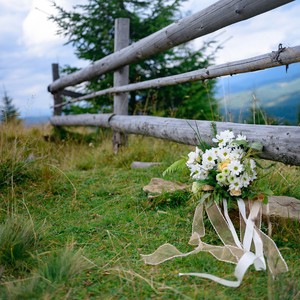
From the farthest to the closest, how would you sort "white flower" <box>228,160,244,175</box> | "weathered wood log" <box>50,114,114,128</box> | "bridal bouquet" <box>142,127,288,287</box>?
1. "weathered wood log" <box>50,114,114,128</box>
2. "white flower" <box>228,160,244,175</box>
3. "bridal bouquet" <box>142,127,288,287</box>

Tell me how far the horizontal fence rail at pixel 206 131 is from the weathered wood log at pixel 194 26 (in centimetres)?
87

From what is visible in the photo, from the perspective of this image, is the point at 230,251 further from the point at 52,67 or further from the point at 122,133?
the point at 52,67

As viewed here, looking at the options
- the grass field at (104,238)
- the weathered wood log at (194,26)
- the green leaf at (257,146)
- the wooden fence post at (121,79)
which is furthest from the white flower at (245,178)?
the wooden fence post at (121,79)

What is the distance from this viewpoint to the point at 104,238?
3035 mm

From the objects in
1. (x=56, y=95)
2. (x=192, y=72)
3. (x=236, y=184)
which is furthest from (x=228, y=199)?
(x=56, y=95)

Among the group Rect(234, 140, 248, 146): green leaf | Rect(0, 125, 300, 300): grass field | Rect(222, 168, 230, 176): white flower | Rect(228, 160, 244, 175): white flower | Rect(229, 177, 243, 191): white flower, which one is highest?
Rect(234, 140, 248, 146): green leaf

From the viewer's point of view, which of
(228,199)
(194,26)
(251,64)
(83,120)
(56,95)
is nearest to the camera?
(228,199)

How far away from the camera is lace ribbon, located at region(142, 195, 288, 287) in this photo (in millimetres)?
2322

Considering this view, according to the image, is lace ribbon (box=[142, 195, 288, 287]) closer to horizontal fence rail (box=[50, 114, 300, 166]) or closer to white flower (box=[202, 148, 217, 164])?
white flower (box=[202, 148, 217, 164])

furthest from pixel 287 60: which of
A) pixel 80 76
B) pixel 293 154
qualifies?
pixel 80 76

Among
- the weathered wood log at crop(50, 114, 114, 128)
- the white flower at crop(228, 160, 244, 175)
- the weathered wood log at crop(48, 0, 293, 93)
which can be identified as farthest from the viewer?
the weathered wood log at crop(50, 114, 114, 128)

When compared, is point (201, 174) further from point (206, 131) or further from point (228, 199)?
point (206, 131)

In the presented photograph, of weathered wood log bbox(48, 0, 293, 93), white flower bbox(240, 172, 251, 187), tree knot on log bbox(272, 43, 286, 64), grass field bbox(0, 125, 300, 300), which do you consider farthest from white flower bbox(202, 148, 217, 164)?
weathered wood log bbox(48, 0, 293, 93)

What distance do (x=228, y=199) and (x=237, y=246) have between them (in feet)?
1.27
